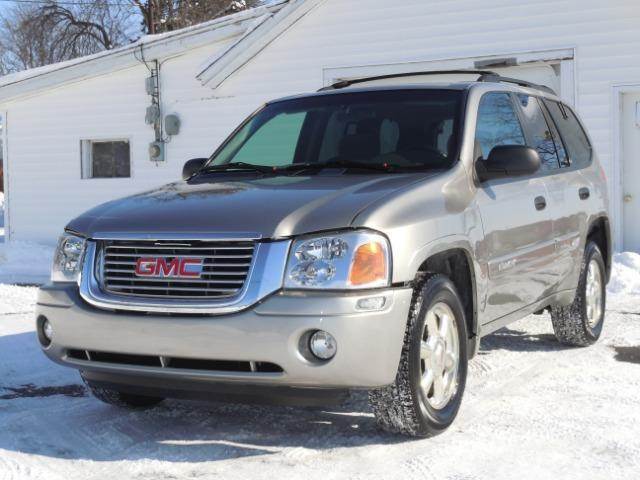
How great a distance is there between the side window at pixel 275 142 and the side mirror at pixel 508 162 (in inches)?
43.7

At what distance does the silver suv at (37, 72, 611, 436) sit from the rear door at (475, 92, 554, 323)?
0.01 metres

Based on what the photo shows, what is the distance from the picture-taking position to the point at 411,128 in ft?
17.3

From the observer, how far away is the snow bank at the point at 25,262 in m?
12.6

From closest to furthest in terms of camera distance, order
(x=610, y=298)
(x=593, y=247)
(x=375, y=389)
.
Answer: (x=375, y=389), (x=593, y=247), (x=610, y=298)

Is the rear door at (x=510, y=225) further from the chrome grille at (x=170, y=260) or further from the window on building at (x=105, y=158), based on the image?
the window on building at (x=105, y=158)

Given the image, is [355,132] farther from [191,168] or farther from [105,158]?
[105,158]

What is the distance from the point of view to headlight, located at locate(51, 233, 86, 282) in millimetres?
4457

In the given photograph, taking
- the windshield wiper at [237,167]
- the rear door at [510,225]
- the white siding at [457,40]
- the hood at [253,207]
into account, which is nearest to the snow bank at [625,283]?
the white siding at [457,40]

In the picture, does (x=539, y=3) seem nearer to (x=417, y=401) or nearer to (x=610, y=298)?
(x=610, y=298)

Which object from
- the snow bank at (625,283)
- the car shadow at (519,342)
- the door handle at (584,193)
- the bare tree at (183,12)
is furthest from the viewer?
the bare tree at (183,12)

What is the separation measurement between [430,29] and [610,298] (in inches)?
218

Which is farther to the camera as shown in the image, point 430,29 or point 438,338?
point 430,29

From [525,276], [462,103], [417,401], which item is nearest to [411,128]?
[462,103]

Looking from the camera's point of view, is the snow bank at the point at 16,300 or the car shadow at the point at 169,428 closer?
the car shadow at the point at 169,428
